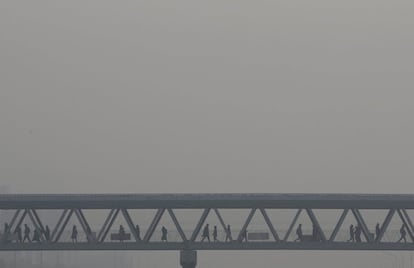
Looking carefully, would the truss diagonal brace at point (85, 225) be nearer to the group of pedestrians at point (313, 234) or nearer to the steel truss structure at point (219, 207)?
the steel truss structure at point (219, 207)

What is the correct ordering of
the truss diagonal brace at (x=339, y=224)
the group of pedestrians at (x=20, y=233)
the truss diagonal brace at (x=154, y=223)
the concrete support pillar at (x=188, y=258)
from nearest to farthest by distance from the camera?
the truss diagonal brace at (x=339, y=224)
the truss diagonal brace at (x=154, y=223)
the group of pedestrians at (x=20, y=233)
the concrete support pillar at (x=188, y=258)

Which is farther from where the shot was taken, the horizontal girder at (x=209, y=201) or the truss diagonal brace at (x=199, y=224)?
the truss diagonal brace at (x=199, y=224)

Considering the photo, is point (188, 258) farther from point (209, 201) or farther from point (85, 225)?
point (85, 225)

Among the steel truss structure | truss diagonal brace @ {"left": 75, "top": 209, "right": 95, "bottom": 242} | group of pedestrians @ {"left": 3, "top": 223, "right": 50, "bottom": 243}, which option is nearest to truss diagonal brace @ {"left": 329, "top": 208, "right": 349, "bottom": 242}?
the steel truss structure

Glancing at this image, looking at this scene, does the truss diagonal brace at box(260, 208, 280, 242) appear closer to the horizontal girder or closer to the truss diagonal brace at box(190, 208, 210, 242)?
the horizontal girder

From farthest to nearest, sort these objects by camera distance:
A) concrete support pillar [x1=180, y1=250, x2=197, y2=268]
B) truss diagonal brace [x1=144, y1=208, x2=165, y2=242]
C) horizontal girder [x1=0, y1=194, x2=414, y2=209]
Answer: concrete support pillar [x1=180, y1=250, x2=197, y2=268]
truss diagonal brace [x1=144, y1=208, x2=165, y2=242]
horizontal girder [x1=0, y1=194, x2=414, y2=209]

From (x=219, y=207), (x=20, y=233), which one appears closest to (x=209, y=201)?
(x=219, y=207)

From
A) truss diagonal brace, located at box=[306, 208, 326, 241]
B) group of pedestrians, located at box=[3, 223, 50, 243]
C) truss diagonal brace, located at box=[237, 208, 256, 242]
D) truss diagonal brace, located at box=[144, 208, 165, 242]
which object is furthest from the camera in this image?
group of pedestrians, located at box=[3, 223, 50, 243]

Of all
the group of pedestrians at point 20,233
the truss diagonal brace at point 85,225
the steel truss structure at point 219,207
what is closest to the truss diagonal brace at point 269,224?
the steel truss structure at point 219,207

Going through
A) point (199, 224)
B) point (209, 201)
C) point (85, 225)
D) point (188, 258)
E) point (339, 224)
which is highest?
point (199, 224)

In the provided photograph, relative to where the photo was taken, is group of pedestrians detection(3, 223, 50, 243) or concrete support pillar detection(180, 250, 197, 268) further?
concrete support pillar detection(180, 250, 197, 268)

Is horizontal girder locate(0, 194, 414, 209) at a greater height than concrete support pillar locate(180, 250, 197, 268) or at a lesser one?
greater

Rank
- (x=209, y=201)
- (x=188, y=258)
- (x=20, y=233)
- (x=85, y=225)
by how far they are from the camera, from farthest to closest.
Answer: (x=20, y=233), (x=85, y=225), (x=188, y=258), (x=209, y=201)

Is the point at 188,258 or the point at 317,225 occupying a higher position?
the point at 317,225
